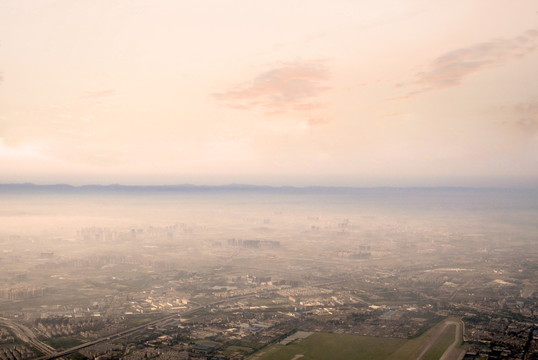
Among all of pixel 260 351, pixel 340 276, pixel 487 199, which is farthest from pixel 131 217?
pixel 487 199

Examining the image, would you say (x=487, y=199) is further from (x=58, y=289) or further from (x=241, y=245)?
(x=58, y=289)

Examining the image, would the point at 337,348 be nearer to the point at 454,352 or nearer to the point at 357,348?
the point at 357,348

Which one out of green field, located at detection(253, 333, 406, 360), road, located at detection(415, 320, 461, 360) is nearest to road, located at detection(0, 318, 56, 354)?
green field, located at detection(253, 333, 406, 360)

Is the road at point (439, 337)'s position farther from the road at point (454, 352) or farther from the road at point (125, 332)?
the road at point (125, 332)

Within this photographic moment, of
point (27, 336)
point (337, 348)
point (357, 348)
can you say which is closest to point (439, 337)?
point (357, 348)

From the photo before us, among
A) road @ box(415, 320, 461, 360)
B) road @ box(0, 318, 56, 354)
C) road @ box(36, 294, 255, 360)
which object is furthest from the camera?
road @ box(0, 318, 56, 354)

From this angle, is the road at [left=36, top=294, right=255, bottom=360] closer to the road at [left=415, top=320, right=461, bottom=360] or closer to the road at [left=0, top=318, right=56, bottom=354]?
the road at [left=0, top=318, right=56, bottom=354]

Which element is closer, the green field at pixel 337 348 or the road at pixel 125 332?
the green field at pixel 337 348

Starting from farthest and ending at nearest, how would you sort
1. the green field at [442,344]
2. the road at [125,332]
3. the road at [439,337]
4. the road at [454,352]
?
the road at [125,332] < the road at [439,337] < the green field at [442,344] < the road at [454,352]

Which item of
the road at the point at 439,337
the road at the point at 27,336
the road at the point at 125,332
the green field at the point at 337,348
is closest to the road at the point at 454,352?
the road at the point at 439,337
